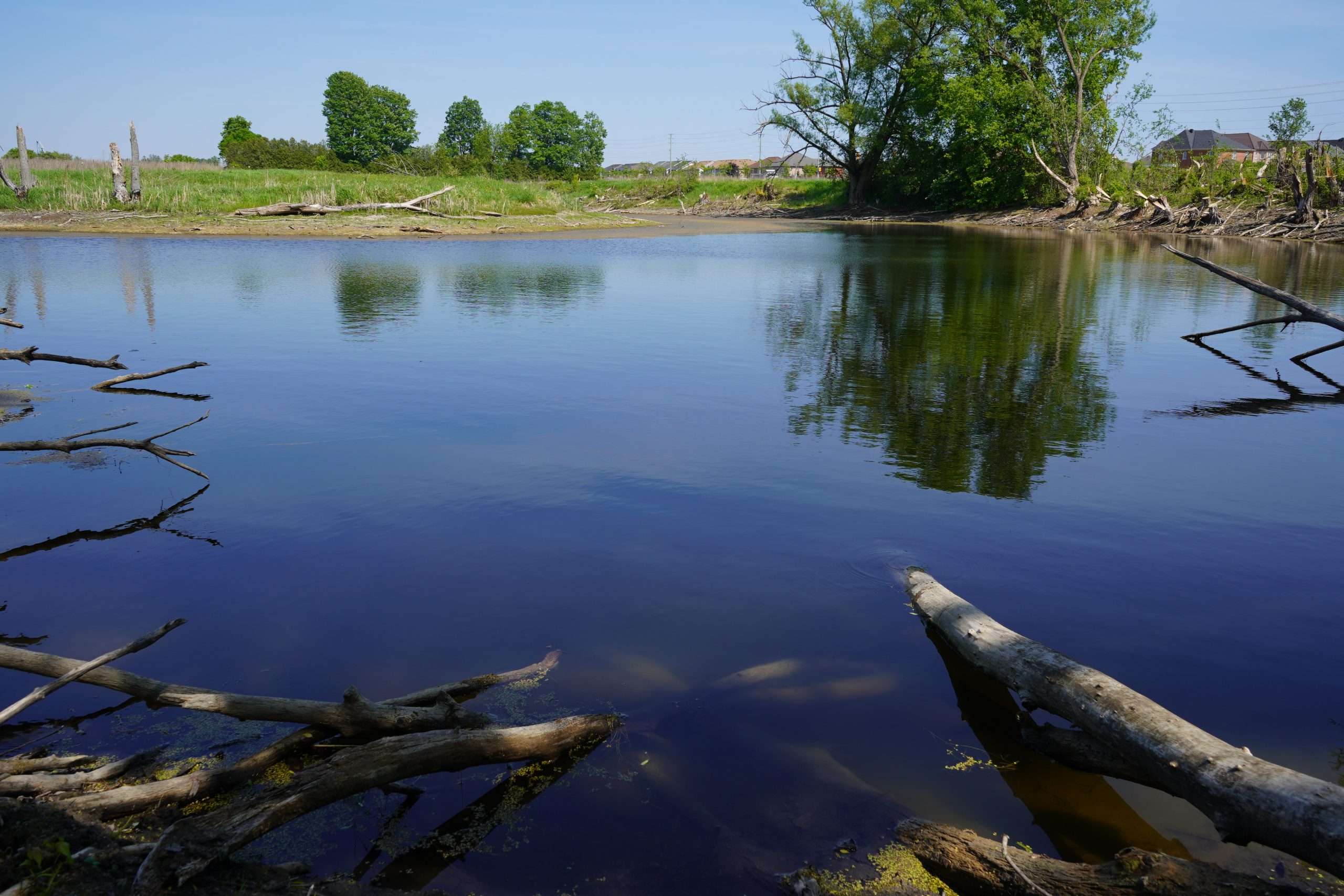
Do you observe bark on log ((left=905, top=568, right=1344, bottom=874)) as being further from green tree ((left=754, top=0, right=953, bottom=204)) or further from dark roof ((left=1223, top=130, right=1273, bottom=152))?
dark roof ((left=1223, top=130, right=1273, bottom=152))

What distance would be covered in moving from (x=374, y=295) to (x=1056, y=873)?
66.0 ft

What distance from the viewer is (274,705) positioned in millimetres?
3889

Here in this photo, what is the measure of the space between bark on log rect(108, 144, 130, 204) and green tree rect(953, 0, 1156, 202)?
159ft

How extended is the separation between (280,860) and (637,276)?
2387 cm

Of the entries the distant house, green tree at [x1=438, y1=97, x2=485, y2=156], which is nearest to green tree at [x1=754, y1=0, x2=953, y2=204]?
the distant house

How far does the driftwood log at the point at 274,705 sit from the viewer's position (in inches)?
151

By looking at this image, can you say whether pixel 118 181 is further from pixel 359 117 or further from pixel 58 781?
pixel 359 117

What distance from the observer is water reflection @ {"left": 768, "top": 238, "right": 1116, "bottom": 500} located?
921cm

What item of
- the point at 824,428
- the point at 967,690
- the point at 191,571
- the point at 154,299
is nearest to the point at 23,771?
the point at 191,571

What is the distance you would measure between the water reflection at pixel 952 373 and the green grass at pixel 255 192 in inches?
1066

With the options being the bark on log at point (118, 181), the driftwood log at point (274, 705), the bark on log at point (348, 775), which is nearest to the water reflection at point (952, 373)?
the bark on log at point (348, 775)

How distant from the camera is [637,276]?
86.4ft

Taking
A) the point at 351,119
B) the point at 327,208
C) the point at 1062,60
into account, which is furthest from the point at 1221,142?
the point at 351,119

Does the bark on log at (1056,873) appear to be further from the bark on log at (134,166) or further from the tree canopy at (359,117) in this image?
the tree canopy at (359,117)
